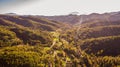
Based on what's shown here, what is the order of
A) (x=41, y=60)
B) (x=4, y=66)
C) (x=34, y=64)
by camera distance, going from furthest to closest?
(x=41, y=60) < (x=34, y=64) < (x=4, y=66)

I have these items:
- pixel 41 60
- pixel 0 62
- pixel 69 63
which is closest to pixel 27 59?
pixel 41 60

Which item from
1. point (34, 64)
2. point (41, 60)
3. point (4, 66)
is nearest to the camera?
point (4, 66)

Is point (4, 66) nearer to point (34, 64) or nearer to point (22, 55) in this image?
point (34, 64)

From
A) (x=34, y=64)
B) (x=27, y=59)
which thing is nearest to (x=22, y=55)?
(x=27, y=59)

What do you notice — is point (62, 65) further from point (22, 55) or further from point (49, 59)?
point (22, 55)

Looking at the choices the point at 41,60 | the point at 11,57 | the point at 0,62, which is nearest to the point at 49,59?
the point at 41,60

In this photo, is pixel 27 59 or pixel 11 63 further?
pixel 27 59

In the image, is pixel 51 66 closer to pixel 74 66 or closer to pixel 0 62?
pixel 74 66

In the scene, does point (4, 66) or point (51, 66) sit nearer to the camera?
point (4, 66)
